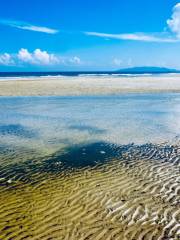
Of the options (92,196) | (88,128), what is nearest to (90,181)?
(92,196)

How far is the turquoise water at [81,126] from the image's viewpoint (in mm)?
13703

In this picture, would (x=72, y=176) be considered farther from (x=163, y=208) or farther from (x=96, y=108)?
(x=96, y=108)

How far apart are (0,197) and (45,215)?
169 centimetres

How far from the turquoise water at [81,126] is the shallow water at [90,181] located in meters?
0.05

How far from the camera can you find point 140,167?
9.88m

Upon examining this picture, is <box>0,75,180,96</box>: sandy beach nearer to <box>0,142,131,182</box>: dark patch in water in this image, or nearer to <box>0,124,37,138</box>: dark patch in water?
<box>0,124,37,138</box>: dark patch in water

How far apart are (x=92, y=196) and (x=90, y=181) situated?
1063mm

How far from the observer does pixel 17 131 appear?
622 inches

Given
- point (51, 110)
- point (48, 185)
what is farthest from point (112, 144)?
point (51, 110)

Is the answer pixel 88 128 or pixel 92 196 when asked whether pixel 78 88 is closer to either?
pixel 88 128

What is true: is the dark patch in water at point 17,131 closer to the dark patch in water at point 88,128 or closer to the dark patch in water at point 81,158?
the dark patch in water at point 88,128

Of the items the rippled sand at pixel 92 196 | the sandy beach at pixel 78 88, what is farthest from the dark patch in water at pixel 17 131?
the sandy beach at pixel 78 88

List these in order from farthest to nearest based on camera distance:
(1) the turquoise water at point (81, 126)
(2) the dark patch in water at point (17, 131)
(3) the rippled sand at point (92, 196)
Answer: (2) the dark patch in water at point (17, 131)
(1) the turquoise water at point (81, 126)
(3) the rippled sand at point (92, 196)

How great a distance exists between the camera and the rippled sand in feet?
19.8
